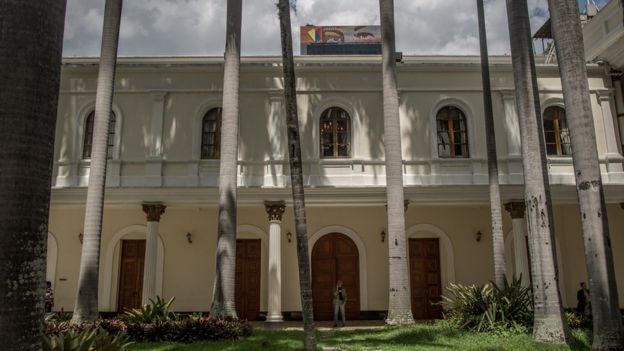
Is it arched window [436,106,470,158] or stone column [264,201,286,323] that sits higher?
arched window [436,106,470,158]

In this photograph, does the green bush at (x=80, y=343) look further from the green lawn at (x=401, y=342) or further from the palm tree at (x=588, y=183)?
the palm tree at (x=588, y=183)

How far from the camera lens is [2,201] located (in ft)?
12.3

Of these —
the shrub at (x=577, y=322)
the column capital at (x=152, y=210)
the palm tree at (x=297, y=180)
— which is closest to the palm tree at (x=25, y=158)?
the palm tree at (x=297, y=180)

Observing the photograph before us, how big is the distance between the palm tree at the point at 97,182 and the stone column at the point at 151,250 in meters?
3.81

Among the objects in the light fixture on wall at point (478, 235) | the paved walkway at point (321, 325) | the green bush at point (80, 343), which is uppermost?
the light fixture on wall at point (478, 235)

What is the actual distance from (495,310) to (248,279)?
9.01 metres

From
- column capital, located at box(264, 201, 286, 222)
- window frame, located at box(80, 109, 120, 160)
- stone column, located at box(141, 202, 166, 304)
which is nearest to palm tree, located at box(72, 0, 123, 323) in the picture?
stone column, located at box(141, 202, 166, 304)

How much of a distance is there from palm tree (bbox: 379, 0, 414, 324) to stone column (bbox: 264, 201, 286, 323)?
4.40 meters

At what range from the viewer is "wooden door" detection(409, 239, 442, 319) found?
17.9 meters

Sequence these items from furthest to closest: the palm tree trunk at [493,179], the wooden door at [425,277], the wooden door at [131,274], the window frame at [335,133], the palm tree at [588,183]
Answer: the wooden door at [425,277], the wooden door at [131,274], the window frame at [335,133], the palm tree trunk at [493,179], the palm tree at [588,183]

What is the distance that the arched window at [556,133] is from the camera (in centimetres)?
1678

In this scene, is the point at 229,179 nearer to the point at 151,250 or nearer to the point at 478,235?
the point at 151,250

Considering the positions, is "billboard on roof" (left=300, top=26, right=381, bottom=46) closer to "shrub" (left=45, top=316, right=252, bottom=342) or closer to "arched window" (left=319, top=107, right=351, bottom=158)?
"arched window" (left=319, top=107, right=351, bottom=158)

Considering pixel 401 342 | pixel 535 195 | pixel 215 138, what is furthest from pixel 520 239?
pixel 215 138
